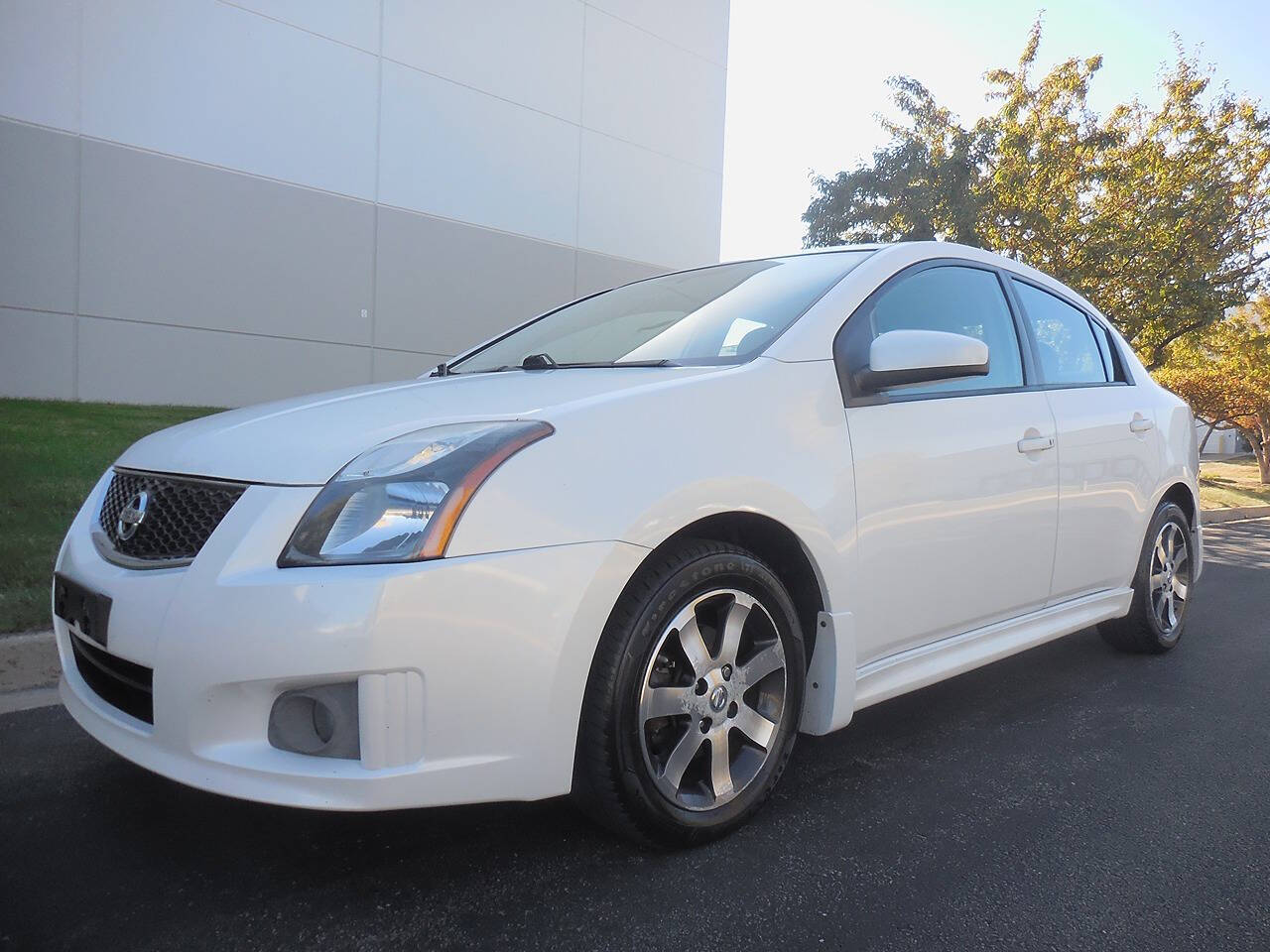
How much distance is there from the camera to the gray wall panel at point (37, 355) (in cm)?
1019

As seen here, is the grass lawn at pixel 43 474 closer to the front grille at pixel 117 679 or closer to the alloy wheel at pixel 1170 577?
the front grille at pixel 117 679

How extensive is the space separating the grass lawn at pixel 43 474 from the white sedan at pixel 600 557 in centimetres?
185

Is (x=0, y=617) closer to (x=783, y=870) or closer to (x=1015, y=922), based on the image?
(x=783, y=870)

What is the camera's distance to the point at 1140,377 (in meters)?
4.25

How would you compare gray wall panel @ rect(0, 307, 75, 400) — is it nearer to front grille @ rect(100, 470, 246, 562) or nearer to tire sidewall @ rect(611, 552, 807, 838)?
front grille @ rect(100, 470, 246, 562)

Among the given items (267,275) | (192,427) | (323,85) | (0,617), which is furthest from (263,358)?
(192,427)

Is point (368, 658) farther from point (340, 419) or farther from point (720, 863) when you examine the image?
point (720, 863)

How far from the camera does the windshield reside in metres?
2.73

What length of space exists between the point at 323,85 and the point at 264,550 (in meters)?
11.7

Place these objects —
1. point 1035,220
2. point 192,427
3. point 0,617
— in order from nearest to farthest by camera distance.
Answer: point 192,427 → point 0,617 → point 1035,220

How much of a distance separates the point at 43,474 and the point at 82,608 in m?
4.36

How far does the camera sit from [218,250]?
1151cm

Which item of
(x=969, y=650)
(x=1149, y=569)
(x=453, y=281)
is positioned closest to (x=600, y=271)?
(x=453, y=281)

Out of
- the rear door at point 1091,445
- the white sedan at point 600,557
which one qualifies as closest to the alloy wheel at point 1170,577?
the rear door at point 1091,445
